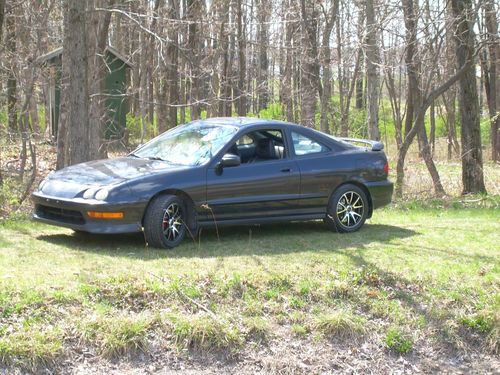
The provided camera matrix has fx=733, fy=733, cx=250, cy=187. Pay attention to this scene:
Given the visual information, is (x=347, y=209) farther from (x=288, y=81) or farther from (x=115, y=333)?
(x=288, y=81)

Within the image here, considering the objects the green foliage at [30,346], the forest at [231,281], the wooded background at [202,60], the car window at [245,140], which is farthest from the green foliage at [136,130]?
the green foliage at [30,346]

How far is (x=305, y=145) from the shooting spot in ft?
33.4

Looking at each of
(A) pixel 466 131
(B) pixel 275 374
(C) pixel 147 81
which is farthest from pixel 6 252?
(C) pixel 147 81

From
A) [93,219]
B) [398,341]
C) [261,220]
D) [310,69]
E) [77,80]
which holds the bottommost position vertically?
[398,341]

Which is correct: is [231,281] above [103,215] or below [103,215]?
below

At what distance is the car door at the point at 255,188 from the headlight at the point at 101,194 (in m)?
1.33

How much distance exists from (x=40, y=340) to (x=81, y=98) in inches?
258

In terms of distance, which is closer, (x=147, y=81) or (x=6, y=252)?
(x=6, y=252)

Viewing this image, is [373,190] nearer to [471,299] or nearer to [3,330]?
[471,299]

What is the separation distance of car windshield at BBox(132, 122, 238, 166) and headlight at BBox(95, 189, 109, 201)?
123 cm

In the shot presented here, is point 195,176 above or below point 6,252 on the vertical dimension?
above

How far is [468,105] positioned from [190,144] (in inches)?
366

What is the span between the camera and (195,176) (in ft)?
29.2

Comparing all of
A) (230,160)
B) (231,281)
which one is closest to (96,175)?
(230,160)
